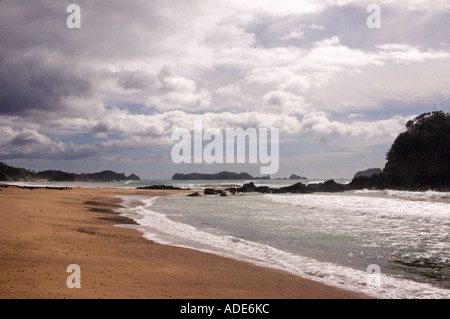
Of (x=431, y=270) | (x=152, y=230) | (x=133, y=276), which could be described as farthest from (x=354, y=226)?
(x=133, y=276)

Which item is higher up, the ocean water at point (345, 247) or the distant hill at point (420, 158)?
the distant hill at point (420, 158)

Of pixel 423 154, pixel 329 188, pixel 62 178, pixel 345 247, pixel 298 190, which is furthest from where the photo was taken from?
pixel 62 178

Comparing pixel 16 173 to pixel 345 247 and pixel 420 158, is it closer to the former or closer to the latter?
pixel 420 158

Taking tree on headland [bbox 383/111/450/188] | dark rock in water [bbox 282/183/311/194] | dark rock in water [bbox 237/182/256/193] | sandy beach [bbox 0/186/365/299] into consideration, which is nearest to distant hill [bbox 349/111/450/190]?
tree on headland [bbox 383/111/450/188]

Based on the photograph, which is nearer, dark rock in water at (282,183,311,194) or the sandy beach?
the sandy beach

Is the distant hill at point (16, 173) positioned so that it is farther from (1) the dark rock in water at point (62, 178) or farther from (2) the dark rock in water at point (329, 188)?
(2) the dark rock in water at point (329, 188)

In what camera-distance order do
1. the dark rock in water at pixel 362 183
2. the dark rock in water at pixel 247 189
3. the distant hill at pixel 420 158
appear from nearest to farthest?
the distant hill at pixel 420 158, the dark rock in water at pixel 247 189, the dark rock in water at pixel 362 183

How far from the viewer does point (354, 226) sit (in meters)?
18.1

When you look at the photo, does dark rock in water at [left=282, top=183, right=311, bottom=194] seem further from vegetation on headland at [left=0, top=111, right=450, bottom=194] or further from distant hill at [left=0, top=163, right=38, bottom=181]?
distant hill at [left=0, top=163, right=38, bottom=181]

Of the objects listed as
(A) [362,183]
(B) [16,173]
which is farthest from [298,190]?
(B) [16,173]

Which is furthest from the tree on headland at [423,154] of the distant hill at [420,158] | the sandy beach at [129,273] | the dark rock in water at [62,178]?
the dark rock in water at [62,178]

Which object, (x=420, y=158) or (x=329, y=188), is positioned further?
(x=329, y=188)
